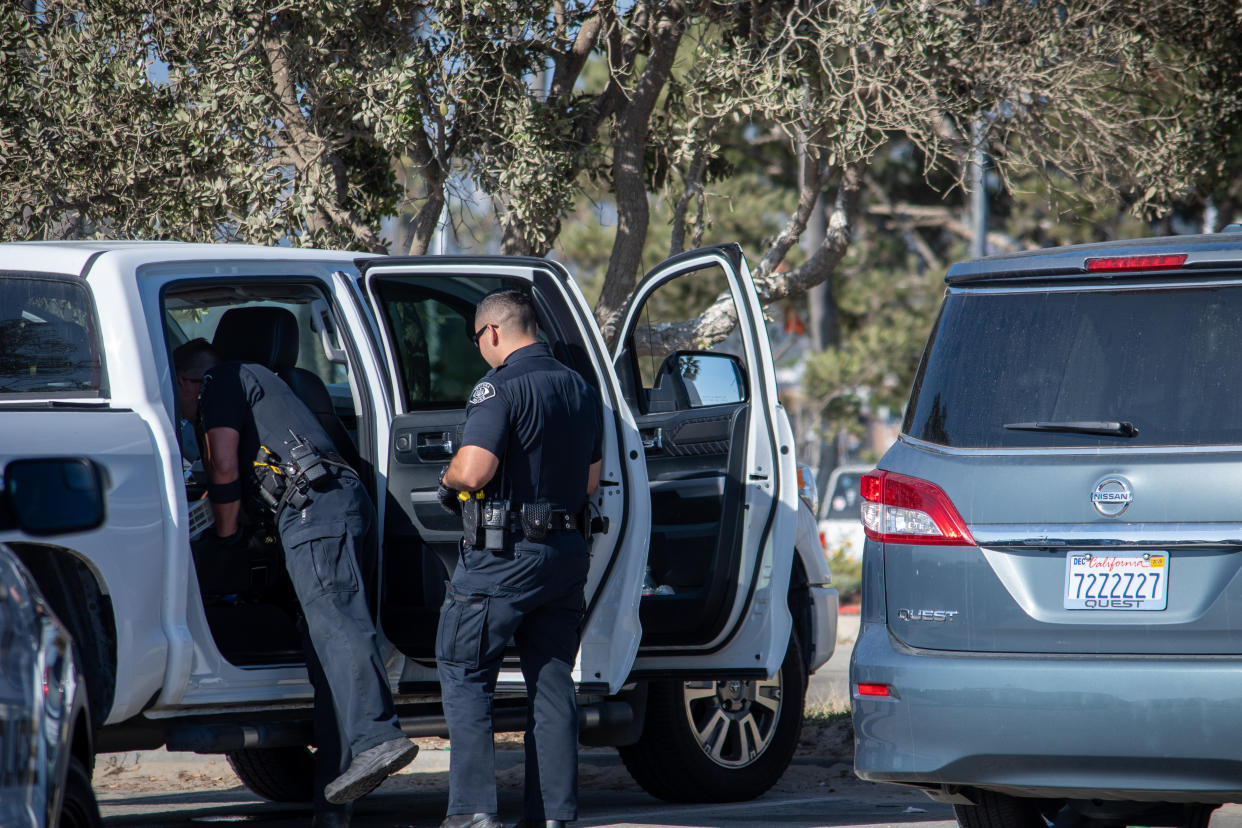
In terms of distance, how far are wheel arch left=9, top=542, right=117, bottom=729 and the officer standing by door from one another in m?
1.04

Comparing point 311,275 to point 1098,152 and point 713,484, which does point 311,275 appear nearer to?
point 713,484

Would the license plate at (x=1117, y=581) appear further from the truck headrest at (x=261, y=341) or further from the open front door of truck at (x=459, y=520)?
the truck headrest at (x=261, y=341)

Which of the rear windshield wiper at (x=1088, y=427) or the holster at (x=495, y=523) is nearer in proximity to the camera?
the rear windshield wiper at (x=1088, y=427)

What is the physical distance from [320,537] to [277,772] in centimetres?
220

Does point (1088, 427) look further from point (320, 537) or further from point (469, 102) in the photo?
point (469, 102)

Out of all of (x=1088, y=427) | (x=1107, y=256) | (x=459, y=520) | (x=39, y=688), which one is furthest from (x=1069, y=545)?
(x=39, y=688)

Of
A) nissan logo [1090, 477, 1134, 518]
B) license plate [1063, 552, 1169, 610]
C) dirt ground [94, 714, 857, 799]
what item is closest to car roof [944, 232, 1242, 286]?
nissan logo [1090, 477, 1134, 518]

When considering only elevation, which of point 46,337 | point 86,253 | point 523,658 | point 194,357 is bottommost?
point 523,658

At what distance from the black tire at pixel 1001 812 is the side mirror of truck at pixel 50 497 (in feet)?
8.83

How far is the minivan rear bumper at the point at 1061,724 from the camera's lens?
3.89 meters

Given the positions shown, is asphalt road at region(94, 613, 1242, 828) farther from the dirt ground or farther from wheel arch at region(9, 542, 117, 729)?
wheel arch at region(9, 542, 117, 729)

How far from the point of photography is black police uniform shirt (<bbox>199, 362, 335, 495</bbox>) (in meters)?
5.23

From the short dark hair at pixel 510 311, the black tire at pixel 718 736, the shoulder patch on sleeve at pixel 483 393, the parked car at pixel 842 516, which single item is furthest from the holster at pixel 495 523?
the parked car at pixel 842 516

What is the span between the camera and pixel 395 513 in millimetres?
5434
